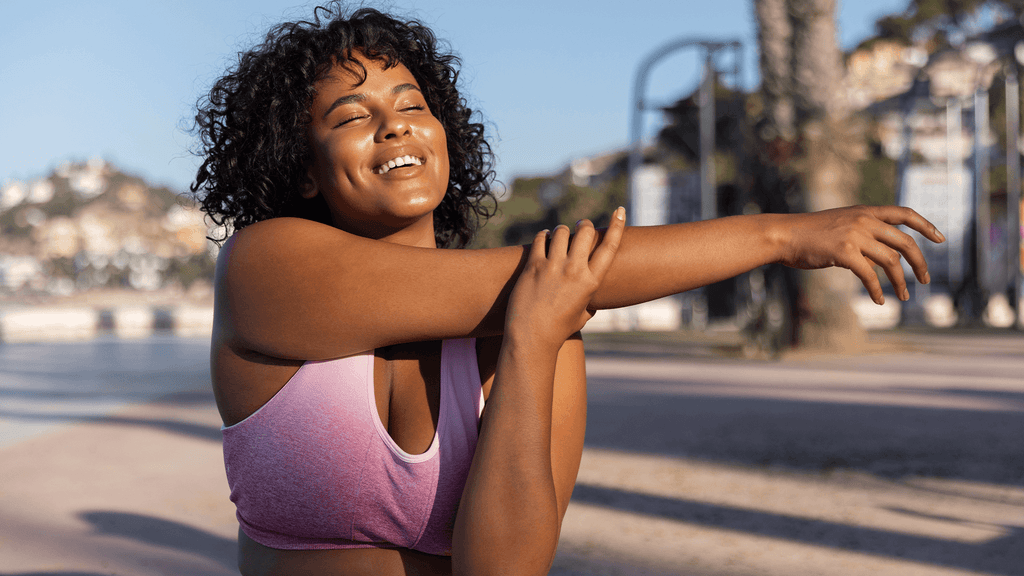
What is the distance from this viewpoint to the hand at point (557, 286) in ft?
4.58

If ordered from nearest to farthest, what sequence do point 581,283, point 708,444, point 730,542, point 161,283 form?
point 581,283, point 730,542, point 708,444, point 161,283

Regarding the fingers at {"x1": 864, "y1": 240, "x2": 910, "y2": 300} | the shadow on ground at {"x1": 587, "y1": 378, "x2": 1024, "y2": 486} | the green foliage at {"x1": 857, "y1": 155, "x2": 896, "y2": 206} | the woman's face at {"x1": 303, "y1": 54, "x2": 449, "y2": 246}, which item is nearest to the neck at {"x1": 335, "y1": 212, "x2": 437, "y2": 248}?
the woman's face at {"x1": 303, "y1": 54, "x2": 449, "y2": 246}

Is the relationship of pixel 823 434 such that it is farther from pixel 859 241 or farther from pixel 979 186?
pixel 979 186

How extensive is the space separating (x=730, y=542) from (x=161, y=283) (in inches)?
3958

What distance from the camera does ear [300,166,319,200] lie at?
5.76 feet

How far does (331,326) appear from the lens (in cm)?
143

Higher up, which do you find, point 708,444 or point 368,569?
point 368,569

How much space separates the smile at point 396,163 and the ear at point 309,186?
0.55 ft

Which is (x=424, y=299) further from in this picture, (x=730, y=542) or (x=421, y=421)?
(x=730, y=542)

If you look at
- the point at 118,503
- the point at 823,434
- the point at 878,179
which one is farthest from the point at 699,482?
the point at 878,179

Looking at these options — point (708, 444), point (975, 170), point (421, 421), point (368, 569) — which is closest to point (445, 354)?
point (421, 421)

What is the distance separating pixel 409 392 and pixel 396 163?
15.5 inches

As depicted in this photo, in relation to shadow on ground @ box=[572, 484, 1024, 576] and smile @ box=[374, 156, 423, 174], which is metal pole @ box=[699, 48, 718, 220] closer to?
shadow on ground @ box=[572, 484, 1024, 576]

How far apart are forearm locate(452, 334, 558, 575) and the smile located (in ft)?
1.33
